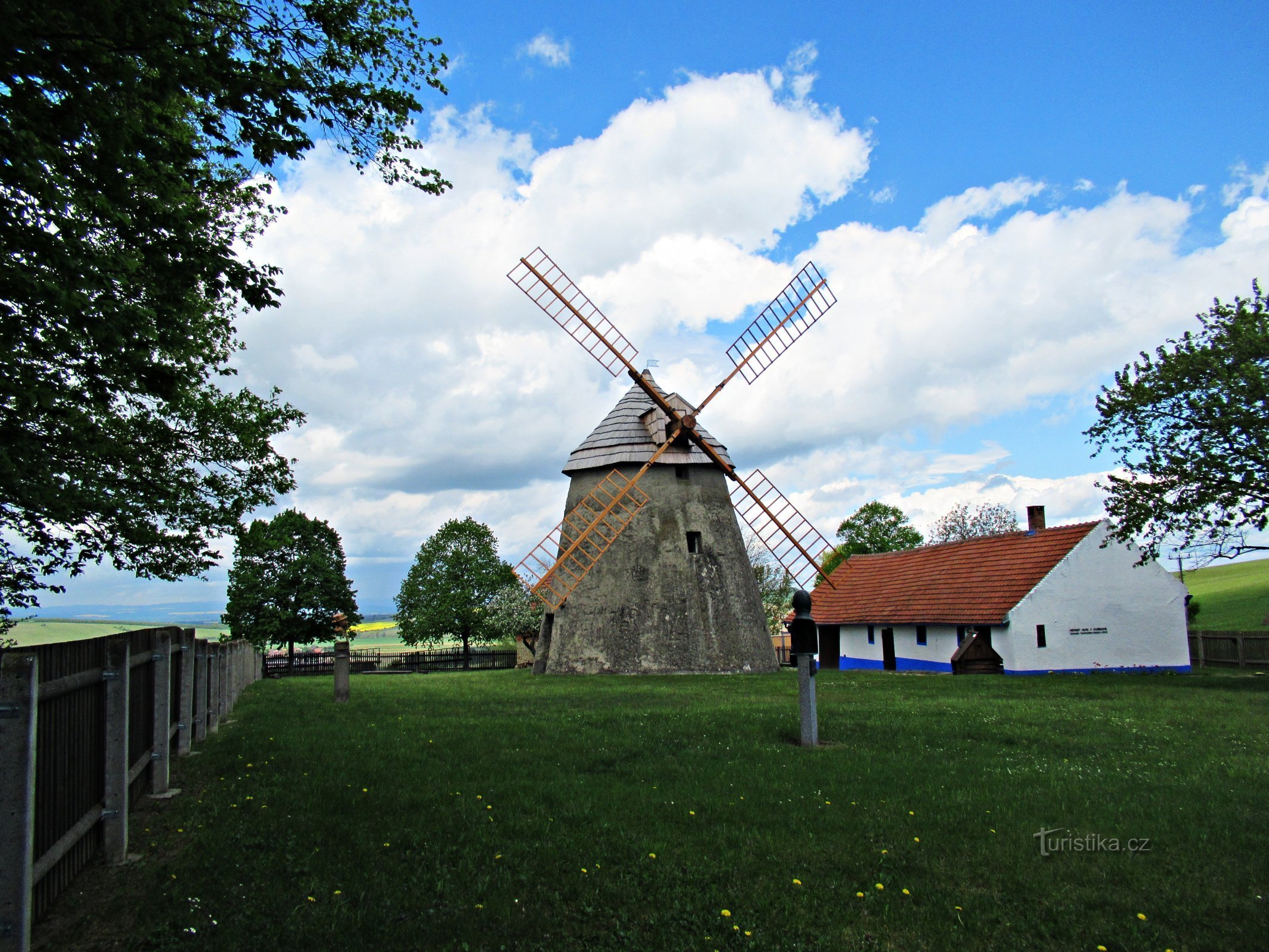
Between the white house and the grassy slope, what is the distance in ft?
52.0

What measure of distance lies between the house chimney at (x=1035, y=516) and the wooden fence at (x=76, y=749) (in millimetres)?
30689

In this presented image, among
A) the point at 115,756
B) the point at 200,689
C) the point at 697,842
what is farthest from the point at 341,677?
the point at 697,842

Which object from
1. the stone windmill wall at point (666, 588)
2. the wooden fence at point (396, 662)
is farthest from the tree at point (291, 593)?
the stone windmill wall at point (666, 588)

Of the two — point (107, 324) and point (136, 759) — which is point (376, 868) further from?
point (107, 324)

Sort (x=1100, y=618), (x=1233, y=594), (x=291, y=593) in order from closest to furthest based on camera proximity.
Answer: (x=1100, y=618)
(x=291, y=593)
(x=1233, y=594)

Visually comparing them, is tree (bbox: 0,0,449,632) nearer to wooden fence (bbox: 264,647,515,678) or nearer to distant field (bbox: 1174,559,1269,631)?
wooden fence (bbox: 264,647,515,678)

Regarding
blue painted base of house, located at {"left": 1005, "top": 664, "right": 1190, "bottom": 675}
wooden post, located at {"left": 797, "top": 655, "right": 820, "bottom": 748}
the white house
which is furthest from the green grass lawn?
the white house

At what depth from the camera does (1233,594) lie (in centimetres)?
5609

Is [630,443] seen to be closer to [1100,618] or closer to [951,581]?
[951,581]

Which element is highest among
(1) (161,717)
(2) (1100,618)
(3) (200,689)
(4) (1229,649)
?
(1) (161,717)

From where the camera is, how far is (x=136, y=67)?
5.78m

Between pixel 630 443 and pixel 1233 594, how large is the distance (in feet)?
165

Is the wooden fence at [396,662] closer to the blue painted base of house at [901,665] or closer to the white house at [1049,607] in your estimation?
the blue painted base of house at [901,665]

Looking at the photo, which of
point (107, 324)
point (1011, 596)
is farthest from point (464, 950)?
point (1011, 596)
